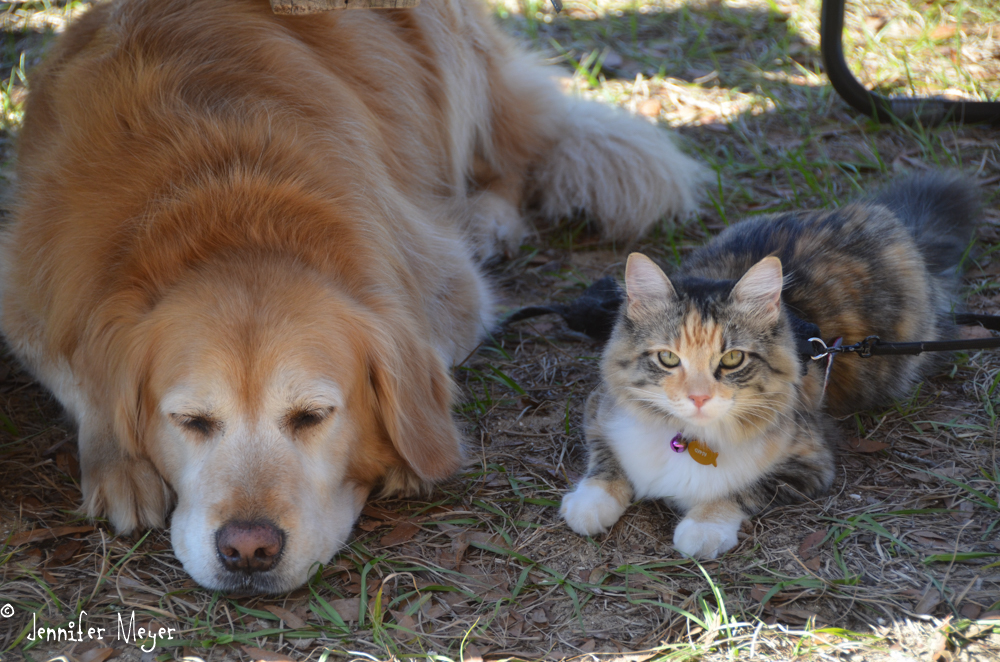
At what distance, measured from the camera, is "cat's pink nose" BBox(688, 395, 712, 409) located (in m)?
2.28

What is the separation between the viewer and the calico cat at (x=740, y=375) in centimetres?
235

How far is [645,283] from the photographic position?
8.04 ft

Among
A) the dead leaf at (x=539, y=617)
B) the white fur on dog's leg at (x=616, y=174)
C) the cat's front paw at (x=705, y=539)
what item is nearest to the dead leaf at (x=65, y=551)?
the dead leaf at (x=539, y=617)

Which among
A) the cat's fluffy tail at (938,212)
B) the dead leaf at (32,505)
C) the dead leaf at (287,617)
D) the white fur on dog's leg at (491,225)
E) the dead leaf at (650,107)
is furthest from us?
the dead leaf at (650,107)

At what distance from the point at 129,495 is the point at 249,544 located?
0.62m

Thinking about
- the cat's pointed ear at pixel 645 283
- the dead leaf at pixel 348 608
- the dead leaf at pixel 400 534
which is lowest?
the dead leaf at pixel 400 534

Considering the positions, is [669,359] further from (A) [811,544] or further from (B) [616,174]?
(B) [616,174]

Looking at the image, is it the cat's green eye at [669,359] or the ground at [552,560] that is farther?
the cat's green eye at [669,359]

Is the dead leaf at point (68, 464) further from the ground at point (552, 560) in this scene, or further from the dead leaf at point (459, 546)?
the dead leaf at point (459, 546)

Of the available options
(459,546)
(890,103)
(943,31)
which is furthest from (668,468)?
(943,31)

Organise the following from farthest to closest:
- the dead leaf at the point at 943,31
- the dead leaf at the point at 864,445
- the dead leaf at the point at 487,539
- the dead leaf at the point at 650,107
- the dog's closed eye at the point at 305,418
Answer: the dead leaf at the point at 943,31
the dead leaf at the point at 650,107
the dead leaf at the point at 864,445
the dead leaf at the point at 487,539
the dog's closed eye at the point at 305,418
